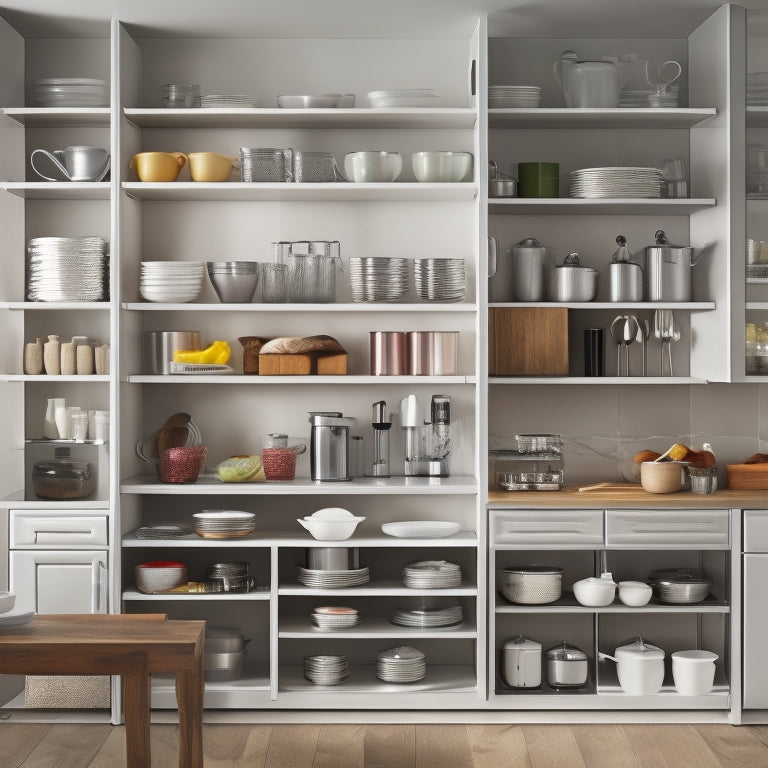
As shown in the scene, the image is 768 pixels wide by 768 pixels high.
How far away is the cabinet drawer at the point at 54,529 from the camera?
414 cm

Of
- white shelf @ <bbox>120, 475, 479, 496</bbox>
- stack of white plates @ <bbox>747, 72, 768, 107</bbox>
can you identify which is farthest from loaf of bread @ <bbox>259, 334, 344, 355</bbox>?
stack of white plates @ <bbox>747, 72, 768, 107</bbox>

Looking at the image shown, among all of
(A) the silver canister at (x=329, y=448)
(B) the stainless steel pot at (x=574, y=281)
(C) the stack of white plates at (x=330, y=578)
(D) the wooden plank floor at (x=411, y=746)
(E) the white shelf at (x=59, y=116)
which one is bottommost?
(D) the wooden plank floor at (x=411, y=746)

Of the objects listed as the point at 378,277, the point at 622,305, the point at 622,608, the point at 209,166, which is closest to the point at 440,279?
the point at 378,277

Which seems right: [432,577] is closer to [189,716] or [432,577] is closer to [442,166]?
[189,716]

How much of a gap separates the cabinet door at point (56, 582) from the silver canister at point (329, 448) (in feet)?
3.22

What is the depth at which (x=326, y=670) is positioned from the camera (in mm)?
4199

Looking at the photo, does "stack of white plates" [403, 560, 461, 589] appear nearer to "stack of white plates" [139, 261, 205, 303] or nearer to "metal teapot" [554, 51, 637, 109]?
"stack of white plates" [139, 261, 205, 303]

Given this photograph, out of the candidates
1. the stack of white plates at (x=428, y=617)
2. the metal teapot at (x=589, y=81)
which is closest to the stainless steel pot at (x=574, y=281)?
the metal teapot at (x=589, y=81)

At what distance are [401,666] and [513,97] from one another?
7.88ft

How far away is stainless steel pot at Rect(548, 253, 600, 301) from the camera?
4.27 meters

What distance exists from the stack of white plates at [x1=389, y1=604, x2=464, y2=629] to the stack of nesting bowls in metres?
1.48

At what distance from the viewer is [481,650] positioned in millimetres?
4133

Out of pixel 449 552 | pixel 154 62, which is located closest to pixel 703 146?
pixel 449 552

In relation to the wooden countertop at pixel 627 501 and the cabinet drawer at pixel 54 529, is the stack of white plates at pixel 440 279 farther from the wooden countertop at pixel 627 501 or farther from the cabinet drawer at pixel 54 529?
the cabinet drawer at pixel 54 529
